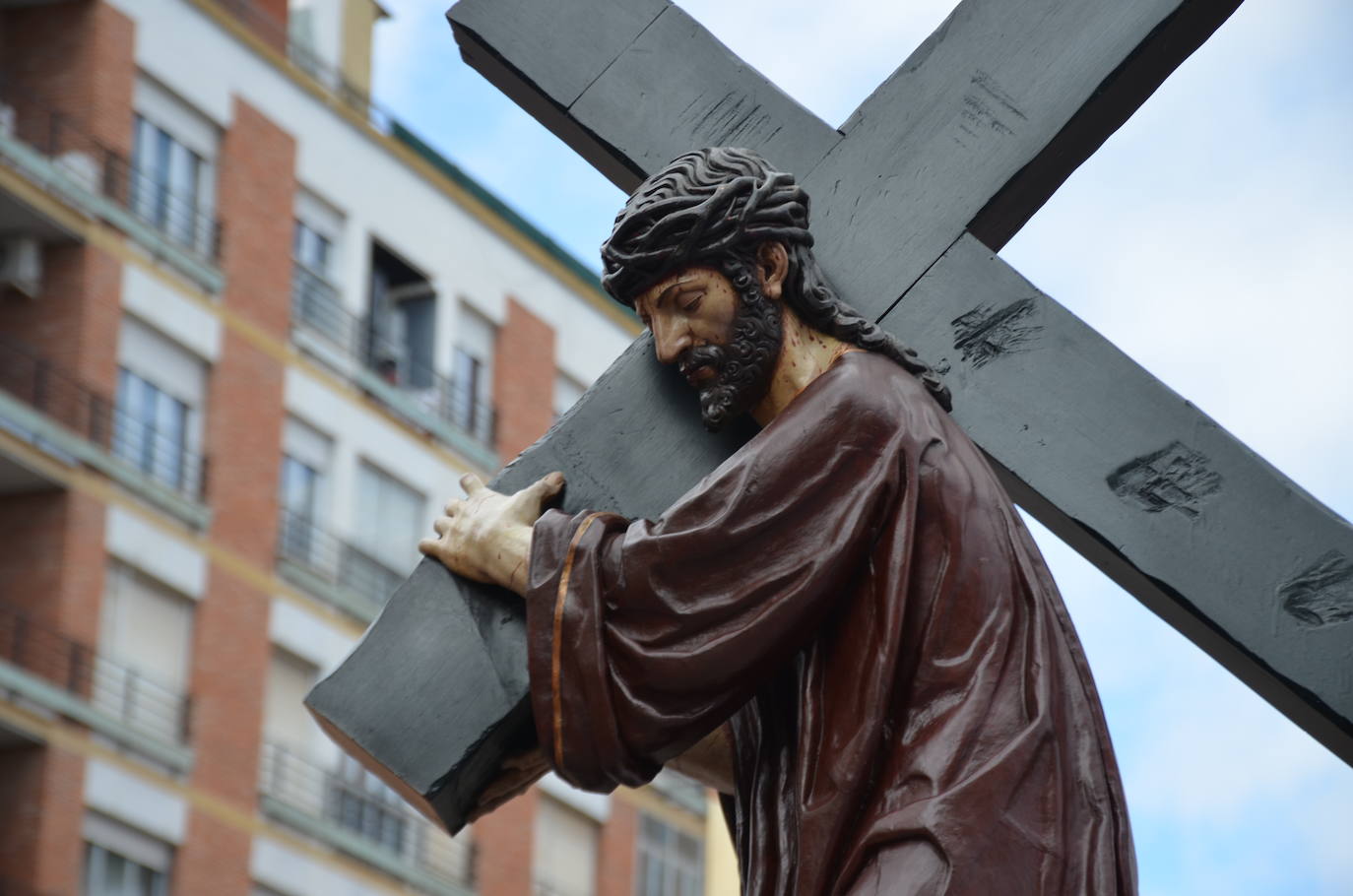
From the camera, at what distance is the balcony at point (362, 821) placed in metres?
31.4

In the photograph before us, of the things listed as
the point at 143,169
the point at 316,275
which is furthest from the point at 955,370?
the point at 316,275

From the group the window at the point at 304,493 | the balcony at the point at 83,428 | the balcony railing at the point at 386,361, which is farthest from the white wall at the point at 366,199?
the balcony at the point at 83,428

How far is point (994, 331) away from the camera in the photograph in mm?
4523

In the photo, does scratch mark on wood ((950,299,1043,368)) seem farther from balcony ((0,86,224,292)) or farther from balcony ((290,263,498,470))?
balcony ((290,263,498,470))

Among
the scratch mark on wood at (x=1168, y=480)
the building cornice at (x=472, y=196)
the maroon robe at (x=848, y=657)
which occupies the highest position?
the building cornice at (x=472, y=196)

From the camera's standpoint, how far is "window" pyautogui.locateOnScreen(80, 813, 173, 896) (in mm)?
28250

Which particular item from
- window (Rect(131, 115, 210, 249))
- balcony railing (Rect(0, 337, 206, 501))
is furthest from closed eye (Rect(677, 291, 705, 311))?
window (Rect(131, 115, 210, 249))

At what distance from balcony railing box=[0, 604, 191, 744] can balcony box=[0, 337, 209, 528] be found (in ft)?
6.41

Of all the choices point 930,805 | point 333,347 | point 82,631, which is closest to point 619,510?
point 930,805

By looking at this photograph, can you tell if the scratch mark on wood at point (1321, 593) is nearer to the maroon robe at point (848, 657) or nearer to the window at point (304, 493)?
the maroon robe at point (848, 657)

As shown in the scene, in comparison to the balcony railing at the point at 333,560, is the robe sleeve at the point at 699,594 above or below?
below

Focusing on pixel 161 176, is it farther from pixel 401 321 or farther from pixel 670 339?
pixel 670 339

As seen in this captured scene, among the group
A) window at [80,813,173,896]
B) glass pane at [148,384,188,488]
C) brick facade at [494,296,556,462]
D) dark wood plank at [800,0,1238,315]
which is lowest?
dark wood plank at [800,0,1238,315]

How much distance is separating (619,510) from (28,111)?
28.4 meters
